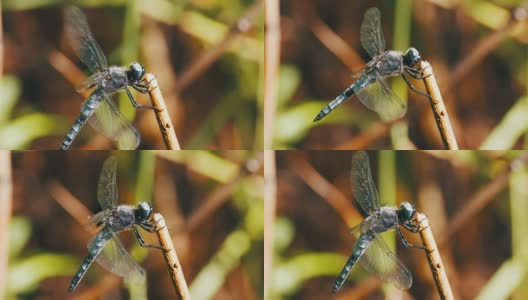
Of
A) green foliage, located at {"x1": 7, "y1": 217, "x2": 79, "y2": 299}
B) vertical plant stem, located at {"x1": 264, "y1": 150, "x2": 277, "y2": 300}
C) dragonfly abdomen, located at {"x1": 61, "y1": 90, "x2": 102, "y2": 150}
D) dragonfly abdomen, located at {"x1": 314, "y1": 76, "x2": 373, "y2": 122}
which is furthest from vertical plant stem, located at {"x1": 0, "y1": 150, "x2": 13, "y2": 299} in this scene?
dragonfly abdomen, located at {"x1": 314, "y1": 76, "x2": 373, "y2": 122}

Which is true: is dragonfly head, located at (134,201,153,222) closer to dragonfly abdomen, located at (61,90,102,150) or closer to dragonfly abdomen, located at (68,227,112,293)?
dragonfly abdomen, located at (68,227,112,293)

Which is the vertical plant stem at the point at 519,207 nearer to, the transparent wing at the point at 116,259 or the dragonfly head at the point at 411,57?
the dragonfly head at the point at 411,57

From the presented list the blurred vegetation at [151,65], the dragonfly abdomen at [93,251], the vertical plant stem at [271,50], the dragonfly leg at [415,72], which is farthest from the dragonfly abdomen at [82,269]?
the dragonfly leg at [415,72]

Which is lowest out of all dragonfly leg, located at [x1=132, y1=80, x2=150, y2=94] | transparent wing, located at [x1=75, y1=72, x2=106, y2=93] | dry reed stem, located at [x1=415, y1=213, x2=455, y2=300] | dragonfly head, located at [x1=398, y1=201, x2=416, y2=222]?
dry reed stem, located at [x1=415, y1=213, x2=455, y2=300]

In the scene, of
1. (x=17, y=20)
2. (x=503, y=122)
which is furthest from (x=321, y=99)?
(x=17, y=20)

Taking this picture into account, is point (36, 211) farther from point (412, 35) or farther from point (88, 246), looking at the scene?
point (412, 35)

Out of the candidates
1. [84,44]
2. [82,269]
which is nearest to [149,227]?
[82,269]
